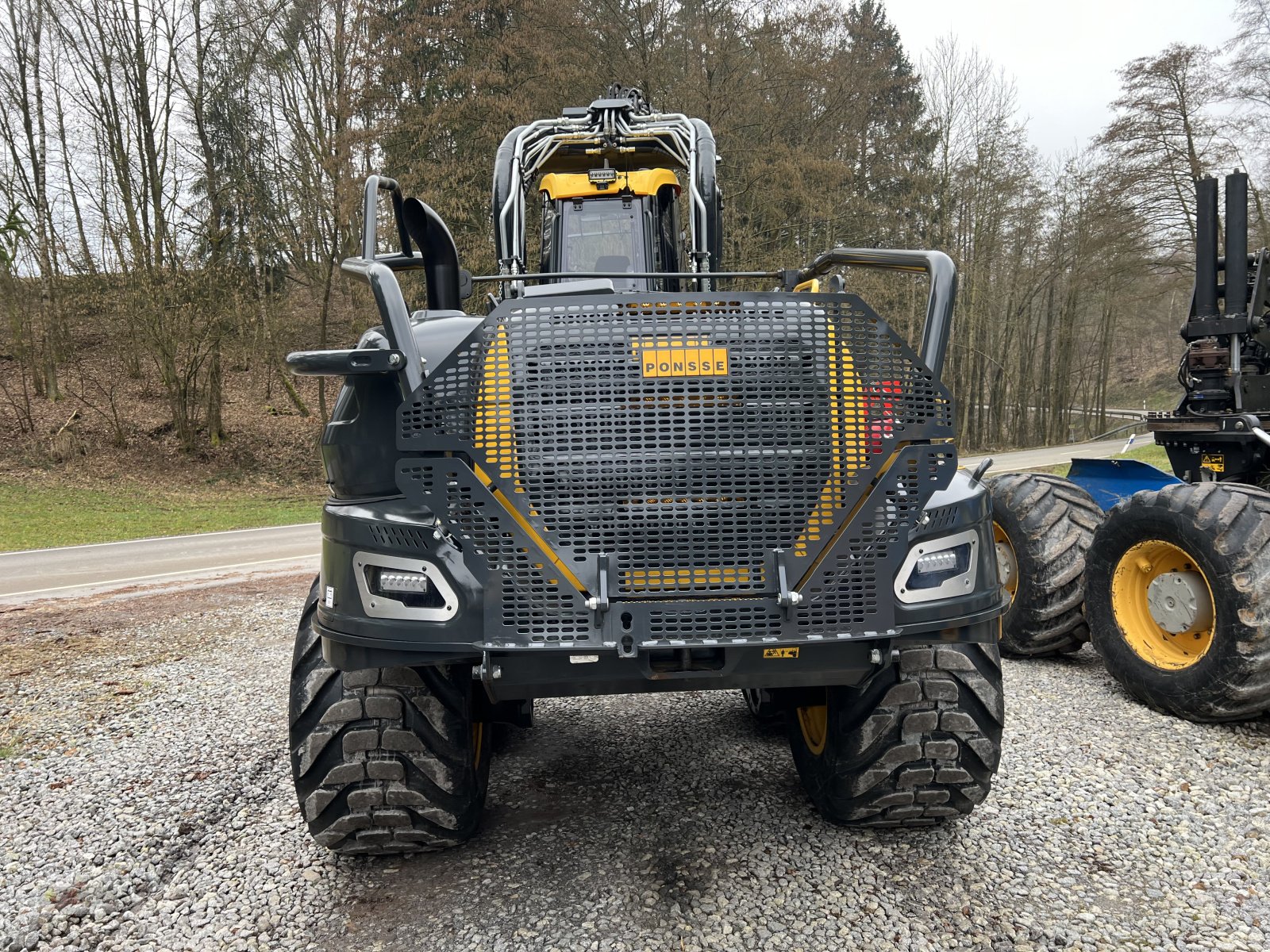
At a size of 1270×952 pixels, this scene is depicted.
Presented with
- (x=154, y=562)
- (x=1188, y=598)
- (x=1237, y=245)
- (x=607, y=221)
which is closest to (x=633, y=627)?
(x=1188, y=598)

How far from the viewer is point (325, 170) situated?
1888 centimetres

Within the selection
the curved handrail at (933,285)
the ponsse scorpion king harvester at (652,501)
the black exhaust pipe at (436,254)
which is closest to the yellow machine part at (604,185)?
the black exhaust pipe at (436,254)

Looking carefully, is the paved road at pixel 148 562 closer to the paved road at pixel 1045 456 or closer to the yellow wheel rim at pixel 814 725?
the yellow wheel rim at pixel 814 725

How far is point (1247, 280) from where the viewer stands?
517 cm

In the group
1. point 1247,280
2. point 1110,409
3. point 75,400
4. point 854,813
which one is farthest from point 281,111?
point 1110,409

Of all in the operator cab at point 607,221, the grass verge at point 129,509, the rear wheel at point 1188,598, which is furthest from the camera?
the grass verge at point 129,509

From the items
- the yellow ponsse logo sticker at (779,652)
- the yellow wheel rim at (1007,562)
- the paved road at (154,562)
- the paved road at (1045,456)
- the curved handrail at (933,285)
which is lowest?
the paved road at (154,562)

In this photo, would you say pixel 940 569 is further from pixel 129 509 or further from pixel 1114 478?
pixel 129 509

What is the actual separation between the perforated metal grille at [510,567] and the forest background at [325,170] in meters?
14.6

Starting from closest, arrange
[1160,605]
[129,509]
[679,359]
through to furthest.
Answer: [679,359]
[1160,605]
[129,509]

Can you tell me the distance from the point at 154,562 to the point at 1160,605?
9.99m

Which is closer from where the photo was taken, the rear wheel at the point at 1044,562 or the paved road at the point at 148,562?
the rear wheel at the point at 1044,562

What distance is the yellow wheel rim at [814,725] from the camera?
Answer: 3113 mm

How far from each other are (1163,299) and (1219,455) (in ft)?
70.1
